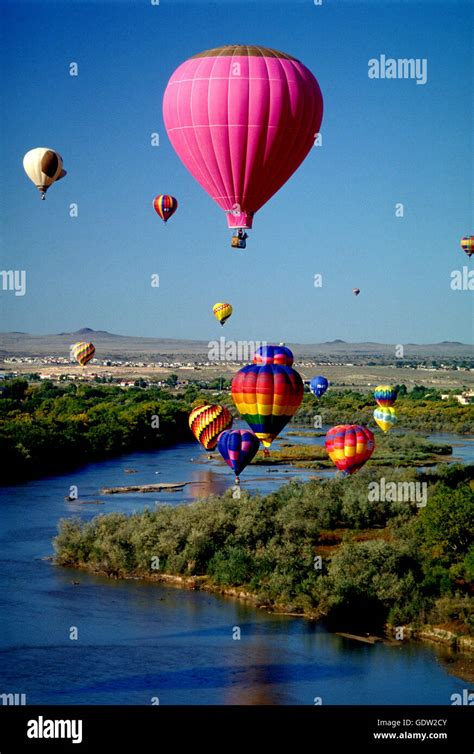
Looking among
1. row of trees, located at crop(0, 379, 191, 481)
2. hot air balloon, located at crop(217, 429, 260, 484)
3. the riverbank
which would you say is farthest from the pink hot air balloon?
row of trees, located at crop(0, 379, 191, 481)

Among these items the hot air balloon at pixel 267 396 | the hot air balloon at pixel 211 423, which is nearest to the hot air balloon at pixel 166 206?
the hot air balloon at pixel 211 423

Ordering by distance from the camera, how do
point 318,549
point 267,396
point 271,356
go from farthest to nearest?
point 271,356 < point 318,549 < point 267,396

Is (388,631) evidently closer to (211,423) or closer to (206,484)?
(206,484)

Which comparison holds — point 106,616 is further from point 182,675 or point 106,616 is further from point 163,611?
point 182,675

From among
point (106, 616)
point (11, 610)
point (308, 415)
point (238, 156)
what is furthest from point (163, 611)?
point (308, 415)

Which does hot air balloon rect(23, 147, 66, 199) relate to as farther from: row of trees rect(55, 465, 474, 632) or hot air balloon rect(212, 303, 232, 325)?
hot air balloon rect(212, 303, 232, 325)

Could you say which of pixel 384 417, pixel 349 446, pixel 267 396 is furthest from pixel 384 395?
pixel 267 396

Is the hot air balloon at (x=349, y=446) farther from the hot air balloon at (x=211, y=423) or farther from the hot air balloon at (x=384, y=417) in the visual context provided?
the hot air balloon at (x=384, y=417)
